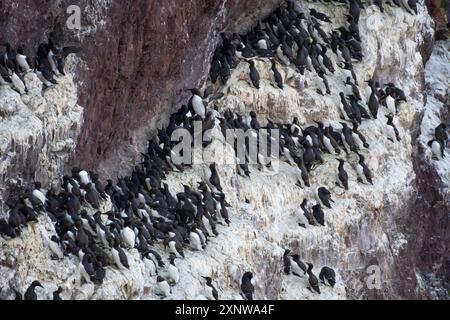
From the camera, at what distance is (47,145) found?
38844 mm

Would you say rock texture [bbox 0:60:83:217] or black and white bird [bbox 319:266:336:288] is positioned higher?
rock texture [bbox 0:60:83:217]

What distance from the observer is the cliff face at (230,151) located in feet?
125

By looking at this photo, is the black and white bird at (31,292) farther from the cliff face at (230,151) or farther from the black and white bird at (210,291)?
the black and white bird at (210,291)

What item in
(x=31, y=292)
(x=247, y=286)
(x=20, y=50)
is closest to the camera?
(x=31, y=292)

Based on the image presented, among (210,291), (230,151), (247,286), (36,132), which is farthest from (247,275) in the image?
(36,132)

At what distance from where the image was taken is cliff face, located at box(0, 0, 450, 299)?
38.2m

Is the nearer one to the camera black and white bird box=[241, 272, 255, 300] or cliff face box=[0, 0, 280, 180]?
cliff face box=[0, 0, 280, 180]

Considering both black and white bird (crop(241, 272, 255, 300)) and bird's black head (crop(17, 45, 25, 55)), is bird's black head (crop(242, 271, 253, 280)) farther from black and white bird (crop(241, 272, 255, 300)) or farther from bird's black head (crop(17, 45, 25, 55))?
bird's black head (crop(17, 45, 25, 55))

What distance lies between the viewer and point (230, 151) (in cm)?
4322

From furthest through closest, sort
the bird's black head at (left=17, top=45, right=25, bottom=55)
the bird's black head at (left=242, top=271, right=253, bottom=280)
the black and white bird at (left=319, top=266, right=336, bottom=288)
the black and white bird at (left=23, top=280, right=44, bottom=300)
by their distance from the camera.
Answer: the black and white bird at (left=319, top=266, right=336, bottom=288) < the bird's black head at (left=242, top=271, right=253, bottom=280) < the bird's black head at (left=17, top=45, right=25, bottom=55) < the black and white bird at (left=23, top=280, right=44, bottom=300)

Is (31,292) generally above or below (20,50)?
below

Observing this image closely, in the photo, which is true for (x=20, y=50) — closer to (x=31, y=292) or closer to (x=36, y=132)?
(x=36, y=132)

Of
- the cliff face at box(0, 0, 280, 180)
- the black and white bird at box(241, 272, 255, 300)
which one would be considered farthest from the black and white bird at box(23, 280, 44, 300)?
the black and white bird at box(241, 272, 255, 300)

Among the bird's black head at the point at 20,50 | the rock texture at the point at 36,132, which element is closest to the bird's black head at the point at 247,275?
the rock texture at the point at 36,132
